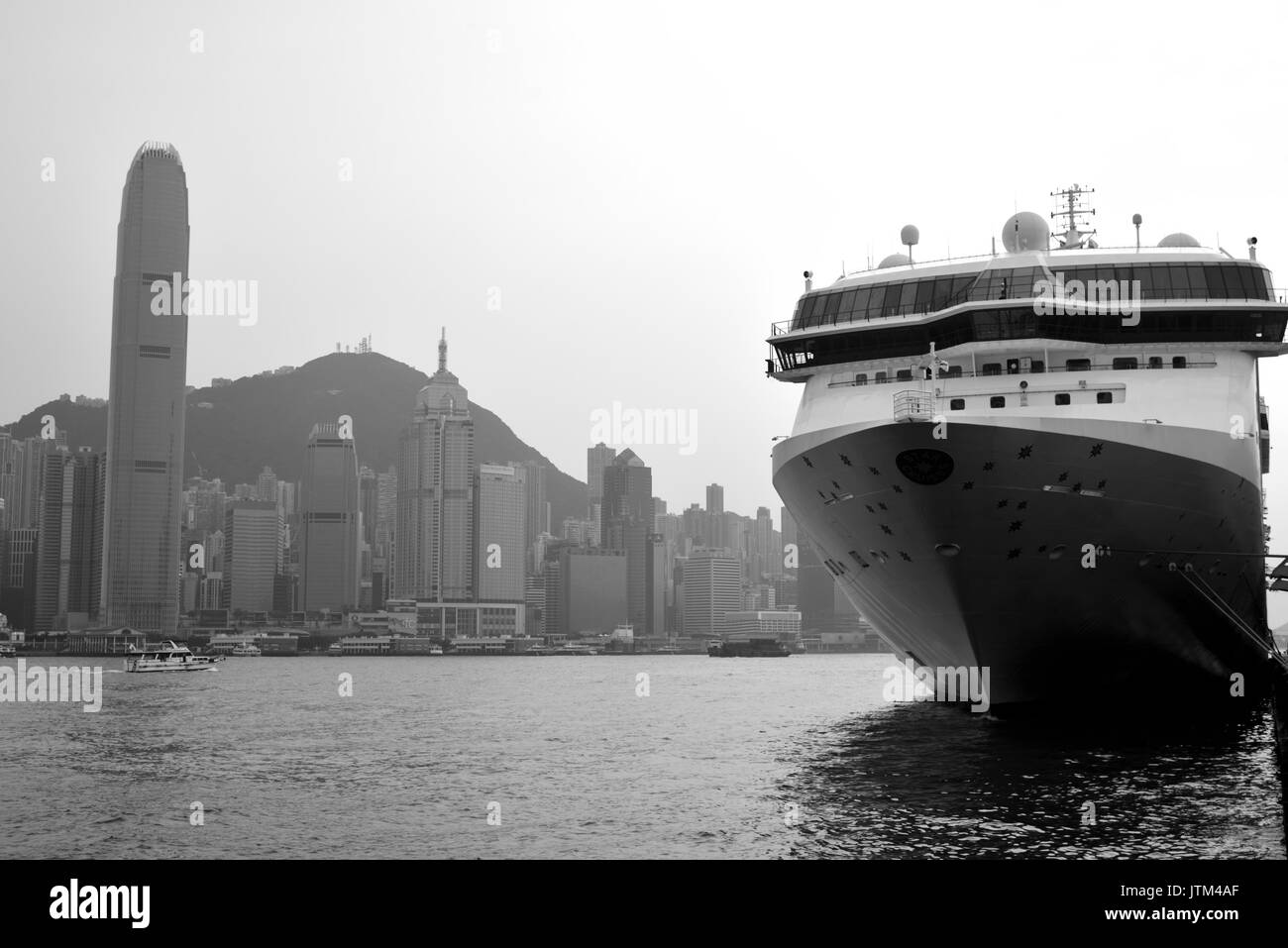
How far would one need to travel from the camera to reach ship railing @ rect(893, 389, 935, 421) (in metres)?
31.2

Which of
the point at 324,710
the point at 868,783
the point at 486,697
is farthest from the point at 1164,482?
the point at 486,697

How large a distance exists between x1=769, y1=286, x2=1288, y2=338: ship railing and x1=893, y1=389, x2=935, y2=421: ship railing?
20.0 feet

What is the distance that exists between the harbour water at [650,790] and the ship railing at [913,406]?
29.2 ft

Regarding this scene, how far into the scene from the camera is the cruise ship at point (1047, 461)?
107ft

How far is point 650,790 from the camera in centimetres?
3284

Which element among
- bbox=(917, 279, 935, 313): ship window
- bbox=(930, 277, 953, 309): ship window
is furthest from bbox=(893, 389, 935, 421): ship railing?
bbox=(917, 279, 935, 313): ship window

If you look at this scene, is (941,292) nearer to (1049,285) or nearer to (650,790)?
(1049,285)

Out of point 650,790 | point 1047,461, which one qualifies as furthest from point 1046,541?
point 650,790

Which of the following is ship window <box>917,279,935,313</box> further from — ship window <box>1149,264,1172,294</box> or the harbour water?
the harbour water

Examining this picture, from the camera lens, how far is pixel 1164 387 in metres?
36.2

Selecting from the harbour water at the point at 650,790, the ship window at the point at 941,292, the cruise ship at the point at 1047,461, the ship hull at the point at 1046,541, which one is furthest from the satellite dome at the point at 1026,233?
the harbour water at the point at 650,790

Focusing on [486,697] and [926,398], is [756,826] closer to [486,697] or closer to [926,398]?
[926,398]
